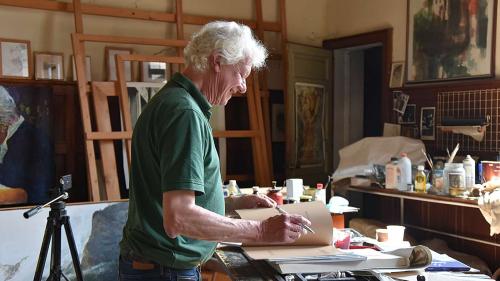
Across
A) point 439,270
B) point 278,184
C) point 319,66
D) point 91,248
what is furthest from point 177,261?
point 319,66

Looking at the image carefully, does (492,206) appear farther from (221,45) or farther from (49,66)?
(49,66)

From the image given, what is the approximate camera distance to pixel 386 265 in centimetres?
152

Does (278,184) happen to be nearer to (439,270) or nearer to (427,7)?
(427,7)

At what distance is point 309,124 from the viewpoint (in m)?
4.34

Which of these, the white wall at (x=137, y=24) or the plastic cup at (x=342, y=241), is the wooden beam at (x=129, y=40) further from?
the plastic cup at (x=342, y=241)

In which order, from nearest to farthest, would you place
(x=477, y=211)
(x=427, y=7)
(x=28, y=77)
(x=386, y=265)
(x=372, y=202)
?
1. (x=386, y=265)
2. (x=477, y=211)
3. (x=28, y=77)
4. (x=427, y=7)
5. (x=372, y=202)

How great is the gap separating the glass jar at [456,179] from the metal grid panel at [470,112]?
0.46 metres

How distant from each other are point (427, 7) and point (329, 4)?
3.73 ft

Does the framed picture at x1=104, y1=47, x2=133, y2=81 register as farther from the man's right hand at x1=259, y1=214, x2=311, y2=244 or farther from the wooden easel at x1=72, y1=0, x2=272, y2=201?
the man's right hand at x1=259, y1=214, x2=311, y2=244

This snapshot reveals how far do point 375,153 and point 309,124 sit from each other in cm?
87

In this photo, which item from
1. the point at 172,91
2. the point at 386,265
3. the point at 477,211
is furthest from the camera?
the point at 477,211

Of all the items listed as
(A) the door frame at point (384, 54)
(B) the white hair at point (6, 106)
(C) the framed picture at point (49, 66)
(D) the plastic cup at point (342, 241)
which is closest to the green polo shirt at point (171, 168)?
(D) the plastic cup at point (342, 241)

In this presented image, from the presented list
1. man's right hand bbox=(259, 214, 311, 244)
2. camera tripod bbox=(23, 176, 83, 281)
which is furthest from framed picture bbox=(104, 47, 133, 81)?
man's right hand bbox=(259, 214, 311, 244)

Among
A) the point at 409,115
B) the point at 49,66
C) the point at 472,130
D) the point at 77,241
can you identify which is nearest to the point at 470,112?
the point at 472,130
